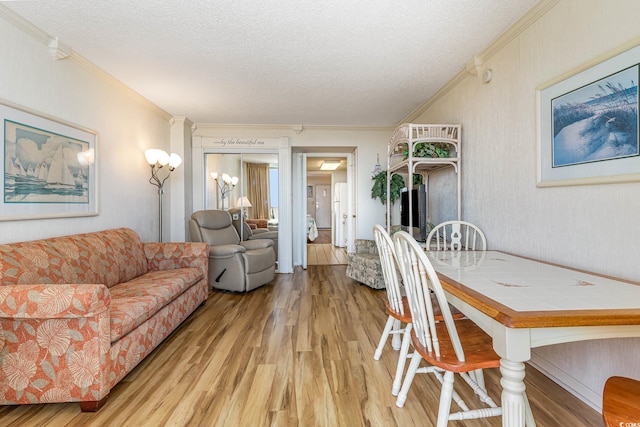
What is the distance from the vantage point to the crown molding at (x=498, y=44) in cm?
199

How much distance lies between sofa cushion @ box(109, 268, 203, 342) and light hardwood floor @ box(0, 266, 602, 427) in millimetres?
364

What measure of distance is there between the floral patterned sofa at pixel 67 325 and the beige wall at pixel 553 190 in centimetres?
259

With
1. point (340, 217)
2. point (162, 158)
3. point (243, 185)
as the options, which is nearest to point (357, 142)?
point (243, 185)

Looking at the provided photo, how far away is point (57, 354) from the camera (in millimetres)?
1590

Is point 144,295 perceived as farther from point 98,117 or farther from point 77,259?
point 98,117

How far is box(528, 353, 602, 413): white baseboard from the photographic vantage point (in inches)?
64.5

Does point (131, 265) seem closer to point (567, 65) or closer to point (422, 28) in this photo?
point (422, 28)


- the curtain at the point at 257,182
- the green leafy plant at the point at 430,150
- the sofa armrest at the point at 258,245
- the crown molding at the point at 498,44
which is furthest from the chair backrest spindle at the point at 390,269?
the curtain at the point at 257,182

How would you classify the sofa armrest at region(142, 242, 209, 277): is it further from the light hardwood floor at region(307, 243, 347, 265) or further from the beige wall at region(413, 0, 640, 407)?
the light hardwood floor at region(307, 243, 347, 265)

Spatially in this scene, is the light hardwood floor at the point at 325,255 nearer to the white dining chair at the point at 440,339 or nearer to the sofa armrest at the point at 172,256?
the sofa armrest at the point at 172,256

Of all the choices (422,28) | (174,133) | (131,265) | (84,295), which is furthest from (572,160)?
(174,133)

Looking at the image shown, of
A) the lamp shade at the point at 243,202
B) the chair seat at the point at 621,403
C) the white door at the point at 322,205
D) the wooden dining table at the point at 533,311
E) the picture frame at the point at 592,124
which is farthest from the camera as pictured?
the white door at the point at 322,205

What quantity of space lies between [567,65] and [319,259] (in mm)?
5117

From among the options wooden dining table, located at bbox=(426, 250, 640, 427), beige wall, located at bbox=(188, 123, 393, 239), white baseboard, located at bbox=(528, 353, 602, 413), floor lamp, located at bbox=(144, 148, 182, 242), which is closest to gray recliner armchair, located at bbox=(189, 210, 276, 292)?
floor lamp, located at bbox=(144, 148, 182, 242)
